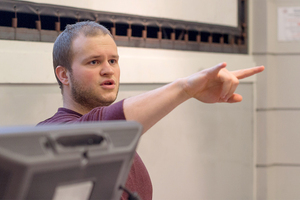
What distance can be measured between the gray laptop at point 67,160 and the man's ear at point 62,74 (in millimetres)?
656

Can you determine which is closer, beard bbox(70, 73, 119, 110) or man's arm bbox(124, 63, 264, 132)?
man's arm bbox(124, 63, 264, 132)

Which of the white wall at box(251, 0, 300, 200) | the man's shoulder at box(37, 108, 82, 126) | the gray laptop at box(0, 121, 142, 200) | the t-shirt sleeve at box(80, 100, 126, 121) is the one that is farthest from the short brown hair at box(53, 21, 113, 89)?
the white wall at box(251, 0, 300, 200)

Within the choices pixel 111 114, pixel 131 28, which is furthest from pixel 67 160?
pixel 131 28

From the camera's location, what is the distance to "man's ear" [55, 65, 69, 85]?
103cm

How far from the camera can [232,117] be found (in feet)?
6.80

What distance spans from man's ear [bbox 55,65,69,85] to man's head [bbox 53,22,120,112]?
0.02 meters

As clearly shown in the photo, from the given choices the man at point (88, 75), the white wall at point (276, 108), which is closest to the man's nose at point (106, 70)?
the man at point (88, 75)

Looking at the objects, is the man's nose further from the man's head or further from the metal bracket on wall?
the metal bracket on wall

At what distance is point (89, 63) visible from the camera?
3.20ft

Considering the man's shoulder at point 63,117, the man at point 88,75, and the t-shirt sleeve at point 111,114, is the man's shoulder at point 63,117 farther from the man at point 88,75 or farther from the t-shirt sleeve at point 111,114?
the t-shirt sleeve at point 111,114

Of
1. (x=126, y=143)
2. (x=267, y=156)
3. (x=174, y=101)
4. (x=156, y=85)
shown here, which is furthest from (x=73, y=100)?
(x=267, y=156)

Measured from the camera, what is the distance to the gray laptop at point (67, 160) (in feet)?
1.06

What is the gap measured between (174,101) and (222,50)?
1.49 m

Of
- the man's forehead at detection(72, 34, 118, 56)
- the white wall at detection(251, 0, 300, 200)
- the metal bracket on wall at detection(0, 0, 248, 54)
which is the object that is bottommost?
the white wall at detection(251, 0, 300, 200)
